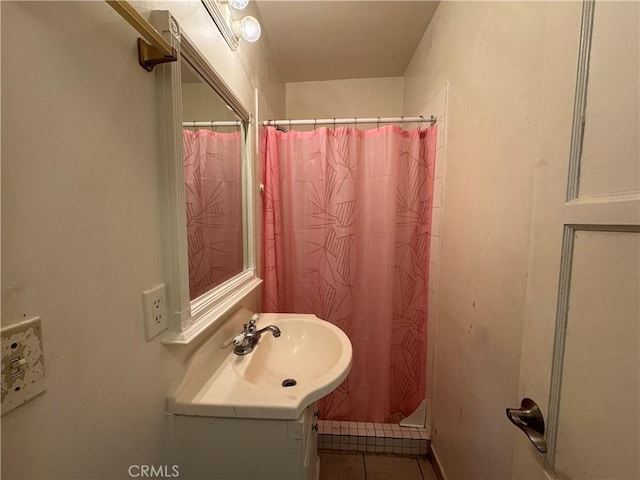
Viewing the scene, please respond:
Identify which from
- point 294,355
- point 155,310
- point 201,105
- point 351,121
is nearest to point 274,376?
point 294,355

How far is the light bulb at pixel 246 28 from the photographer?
1.03m

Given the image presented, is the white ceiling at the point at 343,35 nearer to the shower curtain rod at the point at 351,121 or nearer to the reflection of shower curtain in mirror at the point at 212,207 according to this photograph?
the shower curtain rod at the point at 351,121

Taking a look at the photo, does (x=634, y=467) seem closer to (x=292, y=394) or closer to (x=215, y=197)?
(x=292, y=394)

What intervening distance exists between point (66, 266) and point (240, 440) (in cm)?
62

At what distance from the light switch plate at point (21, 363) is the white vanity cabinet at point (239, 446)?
0.44 m

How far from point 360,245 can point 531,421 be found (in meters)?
1.11

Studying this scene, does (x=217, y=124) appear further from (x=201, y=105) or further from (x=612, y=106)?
(x=612, y=106)

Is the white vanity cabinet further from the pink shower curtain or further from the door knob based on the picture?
the pink shower curtain

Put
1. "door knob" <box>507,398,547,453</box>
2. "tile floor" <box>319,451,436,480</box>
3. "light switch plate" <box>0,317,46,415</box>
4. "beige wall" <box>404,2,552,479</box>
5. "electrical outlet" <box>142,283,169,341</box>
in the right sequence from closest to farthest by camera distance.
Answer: "light switch plate" <box>0,317,46,415</box> < "door knob" <box>507,398,547,453</box> < "electrical outlet" <box>142,283,169,341</box> < "beige wall" <box>404,2,552,479</box> < "tile floor" <box>319,451,436,480</box>

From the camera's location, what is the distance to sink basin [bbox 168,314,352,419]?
691 millimetres

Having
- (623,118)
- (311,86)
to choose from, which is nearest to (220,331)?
(623,118)

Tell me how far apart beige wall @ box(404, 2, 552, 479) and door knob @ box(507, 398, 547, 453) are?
0.43ft

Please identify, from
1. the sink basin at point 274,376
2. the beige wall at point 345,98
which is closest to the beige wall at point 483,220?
the sink basin at point 274,376

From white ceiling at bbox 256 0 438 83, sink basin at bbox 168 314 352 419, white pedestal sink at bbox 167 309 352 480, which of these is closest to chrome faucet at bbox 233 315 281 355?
sink basin at bbox 168 314 352 419
